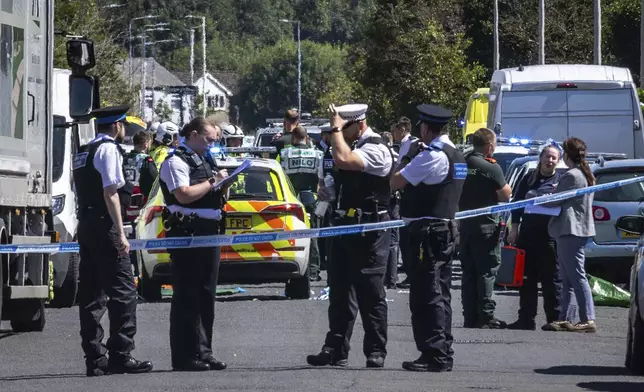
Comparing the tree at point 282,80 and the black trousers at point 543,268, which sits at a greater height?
the tree at point 282,80

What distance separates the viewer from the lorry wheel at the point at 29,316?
1354cm

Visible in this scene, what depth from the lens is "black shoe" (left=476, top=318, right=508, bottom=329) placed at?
14.6 meters

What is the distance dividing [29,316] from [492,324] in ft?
13.5

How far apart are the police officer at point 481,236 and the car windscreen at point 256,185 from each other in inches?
103

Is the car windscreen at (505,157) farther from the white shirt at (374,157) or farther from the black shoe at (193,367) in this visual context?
the black shoe at (193,367)

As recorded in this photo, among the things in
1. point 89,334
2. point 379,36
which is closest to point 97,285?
point 89,334

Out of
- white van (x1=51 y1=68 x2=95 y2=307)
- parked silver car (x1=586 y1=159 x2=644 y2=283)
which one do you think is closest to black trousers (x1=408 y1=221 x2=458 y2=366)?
white van (x1=51 y1=68 x2=95 y2=307)

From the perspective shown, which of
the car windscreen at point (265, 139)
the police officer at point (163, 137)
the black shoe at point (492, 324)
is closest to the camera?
the black shoe at point (492, 324)

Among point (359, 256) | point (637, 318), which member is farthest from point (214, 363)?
point (637, 318)

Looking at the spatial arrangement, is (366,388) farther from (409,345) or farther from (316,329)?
(316,329)

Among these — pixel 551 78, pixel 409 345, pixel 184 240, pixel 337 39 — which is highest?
pixel 337 39

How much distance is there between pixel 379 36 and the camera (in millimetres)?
63000

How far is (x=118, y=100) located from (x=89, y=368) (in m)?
41.4

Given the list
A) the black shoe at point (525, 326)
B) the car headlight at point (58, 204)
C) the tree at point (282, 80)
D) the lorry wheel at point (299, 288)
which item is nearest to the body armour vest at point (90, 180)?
the black shoe at point (525, 326)
